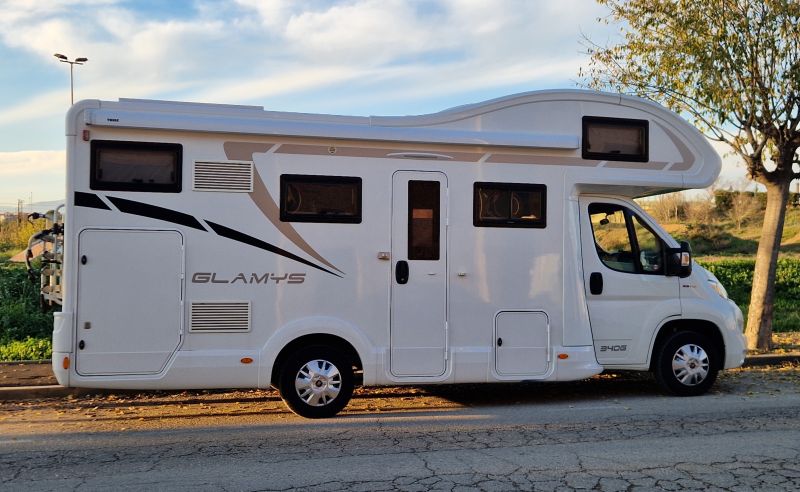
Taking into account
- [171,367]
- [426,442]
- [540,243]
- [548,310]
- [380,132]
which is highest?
[380,132]

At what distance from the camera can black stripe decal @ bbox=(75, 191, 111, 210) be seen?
6215 millimetres

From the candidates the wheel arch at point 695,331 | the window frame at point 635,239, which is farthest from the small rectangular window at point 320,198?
the wheel arch at point 695,331

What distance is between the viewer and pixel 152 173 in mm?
6422

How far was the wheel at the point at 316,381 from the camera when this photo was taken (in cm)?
662

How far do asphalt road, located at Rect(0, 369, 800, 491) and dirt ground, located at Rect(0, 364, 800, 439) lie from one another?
0.05 m

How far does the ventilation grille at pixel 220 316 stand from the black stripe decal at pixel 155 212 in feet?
2.41

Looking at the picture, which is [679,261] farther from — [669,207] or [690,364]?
[669,207]

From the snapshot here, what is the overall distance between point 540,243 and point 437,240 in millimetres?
1119

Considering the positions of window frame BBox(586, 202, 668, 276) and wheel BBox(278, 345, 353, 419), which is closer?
wheel BBox(278, 345, 353, 419)

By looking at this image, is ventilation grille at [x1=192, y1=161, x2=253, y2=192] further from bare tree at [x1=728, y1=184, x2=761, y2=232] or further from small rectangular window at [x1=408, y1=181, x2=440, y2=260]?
bare tree at [x1=728, y1=184, x2=761, y2=232]

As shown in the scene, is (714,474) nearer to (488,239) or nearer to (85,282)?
(488,239)

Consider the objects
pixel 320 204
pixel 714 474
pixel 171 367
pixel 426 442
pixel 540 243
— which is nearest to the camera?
pixel 714 474

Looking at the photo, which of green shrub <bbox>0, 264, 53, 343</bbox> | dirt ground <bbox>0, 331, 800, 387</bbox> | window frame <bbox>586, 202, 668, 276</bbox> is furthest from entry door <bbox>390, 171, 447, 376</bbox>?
green shrub <bbox>0, 264, 53, 343</bbox>

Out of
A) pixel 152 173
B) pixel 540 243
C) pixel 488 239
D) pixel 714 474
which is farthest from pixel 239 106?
pixel 714 474
